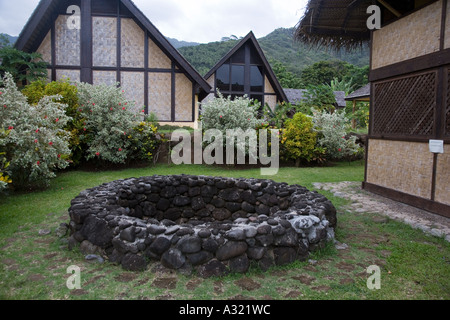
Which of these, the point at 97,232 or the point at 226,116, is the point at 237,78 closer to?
the point at 226,116

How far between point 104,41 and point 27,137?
6844 mm

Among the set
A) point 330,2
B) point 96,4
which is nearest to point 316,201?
point 330,2

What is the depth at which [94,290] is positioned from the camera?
3.20m

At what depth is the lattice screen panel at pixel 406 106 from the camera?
20.0ft

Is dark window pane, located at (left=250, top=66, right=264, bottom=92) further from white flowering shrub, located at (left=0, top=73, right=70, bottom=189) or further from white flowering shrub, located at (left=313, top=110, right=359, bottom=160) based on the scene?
white flowering shrub, located at (left=0, top=73, right=70, bottom=189)

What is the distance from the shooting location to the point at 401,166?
671 cm

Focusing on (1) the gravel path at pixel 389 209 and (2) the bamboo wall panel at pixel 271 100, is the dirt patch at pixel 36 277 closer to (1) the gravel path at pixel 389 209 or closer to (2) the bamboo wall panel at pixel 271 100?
(1) the gravel path at pixel 389 209

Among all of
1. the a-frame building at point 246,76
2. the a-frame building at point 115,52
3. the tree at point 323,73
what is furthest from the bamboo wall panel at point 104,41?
the tree at point 323,73

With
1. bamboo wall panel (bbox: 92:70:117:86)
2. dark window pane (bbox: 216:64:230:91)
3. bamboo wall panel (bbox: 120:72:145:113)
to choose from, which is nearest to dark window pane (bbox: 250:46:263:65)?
dark window pane (bbox: 216:64:230:91)

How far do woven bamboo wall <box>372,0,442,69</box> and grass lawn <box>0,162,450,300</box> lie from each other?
11.3 feet

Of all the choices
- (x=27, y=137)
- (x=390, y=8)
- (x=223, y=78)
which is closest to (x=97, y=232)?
(x=27, y=137)
